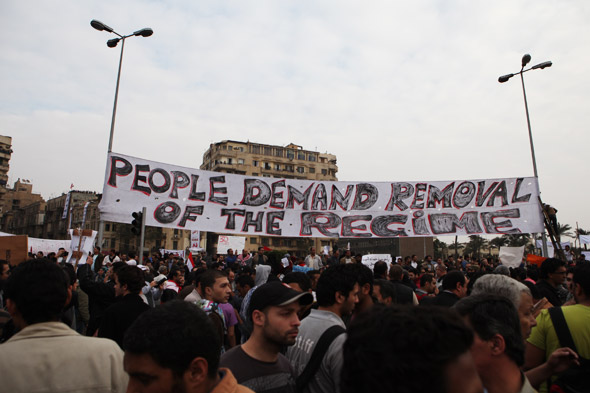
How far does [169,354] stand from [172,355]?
12mm

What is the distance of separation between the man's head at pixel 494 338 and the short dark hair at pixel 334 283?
104cm

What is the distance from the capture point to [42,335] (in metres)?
2.15

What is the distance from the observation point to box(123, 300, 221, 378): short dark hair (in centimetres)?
162

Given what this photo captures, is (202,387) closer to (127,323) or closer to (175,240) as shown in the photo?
(127,323)

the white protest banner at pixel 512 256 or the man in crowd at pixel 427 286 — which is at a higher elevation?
the white protest banner at pixel 512 256

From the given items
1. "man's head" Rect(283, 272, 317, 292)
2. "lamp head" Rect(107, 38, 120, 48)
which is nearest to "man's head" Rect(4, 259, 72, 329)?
"man's head" Rect(283, 272, 317, 292)

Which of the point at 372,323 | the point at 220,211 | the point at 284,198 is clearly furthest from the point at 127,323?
the point at 284,198

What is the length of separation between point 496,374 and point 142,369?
1.73 meters

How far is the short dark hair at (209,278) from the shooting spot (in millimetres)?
4656

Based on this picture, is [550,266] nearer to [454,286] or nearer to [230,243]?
[454,286]

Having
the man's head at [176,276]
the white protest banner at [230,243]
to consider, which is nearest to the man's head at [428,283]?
the man's head at [176,276]

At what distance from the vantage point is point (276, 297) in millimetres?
2717

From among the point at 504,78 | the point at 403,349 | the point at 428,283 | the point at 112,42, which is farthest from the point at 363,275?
the point at 504,78

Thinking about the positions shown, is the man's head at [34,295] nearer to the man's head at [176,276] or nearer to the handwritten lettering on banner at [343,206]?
the man's head at [176,276]
